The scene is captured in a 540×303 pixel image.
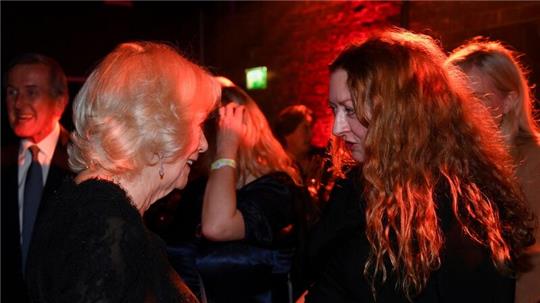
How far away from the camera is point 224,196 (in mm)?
2100

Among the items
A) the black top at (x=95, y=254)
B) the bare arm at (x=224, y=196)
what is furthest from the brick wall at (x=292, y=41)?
the black top at (x=95, y=254)

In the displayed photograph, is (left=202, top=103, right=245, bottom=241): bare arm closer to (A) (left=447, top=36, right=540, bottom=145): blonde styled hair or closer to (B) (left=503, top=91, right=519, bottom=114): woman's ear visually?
(A) (left=447, top=36, right=540, bottom=145): blonde styled hair

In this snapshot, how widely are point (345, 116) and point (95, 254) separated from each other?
76 cm

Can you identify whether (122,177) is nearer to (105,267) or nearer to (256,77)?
(105,267)

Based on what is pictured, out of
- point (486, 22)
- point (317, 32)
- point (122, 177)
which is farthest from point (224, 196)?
point (317, 32)

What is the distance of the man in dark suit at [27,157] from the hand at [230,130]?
87 cm

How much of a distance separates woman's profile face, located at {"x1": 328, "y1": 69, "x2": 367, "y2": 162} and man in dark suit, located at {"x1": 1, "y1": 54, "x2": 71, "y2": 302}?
1.59 meters

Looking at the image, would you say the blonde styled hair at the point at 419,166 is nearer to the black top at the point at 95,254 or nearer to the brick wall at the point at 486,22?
the black top at the point at 95,254

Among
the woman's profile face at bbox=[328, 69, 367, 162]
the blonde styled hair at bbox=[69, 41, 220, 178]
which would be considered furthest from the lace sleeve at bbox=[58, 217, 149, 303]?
the woman's profile face at bbox=[328, 69, 367, 162]

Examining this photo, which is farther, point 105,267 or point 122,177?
point 122,177

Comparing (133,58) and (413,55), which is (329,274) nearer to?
(413,55)

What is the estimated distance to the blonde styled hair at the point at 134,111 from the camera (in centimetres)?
126

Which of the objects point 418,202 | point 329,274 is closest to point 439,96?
point 418,202

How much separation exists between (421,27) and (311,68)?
1.27 meters
